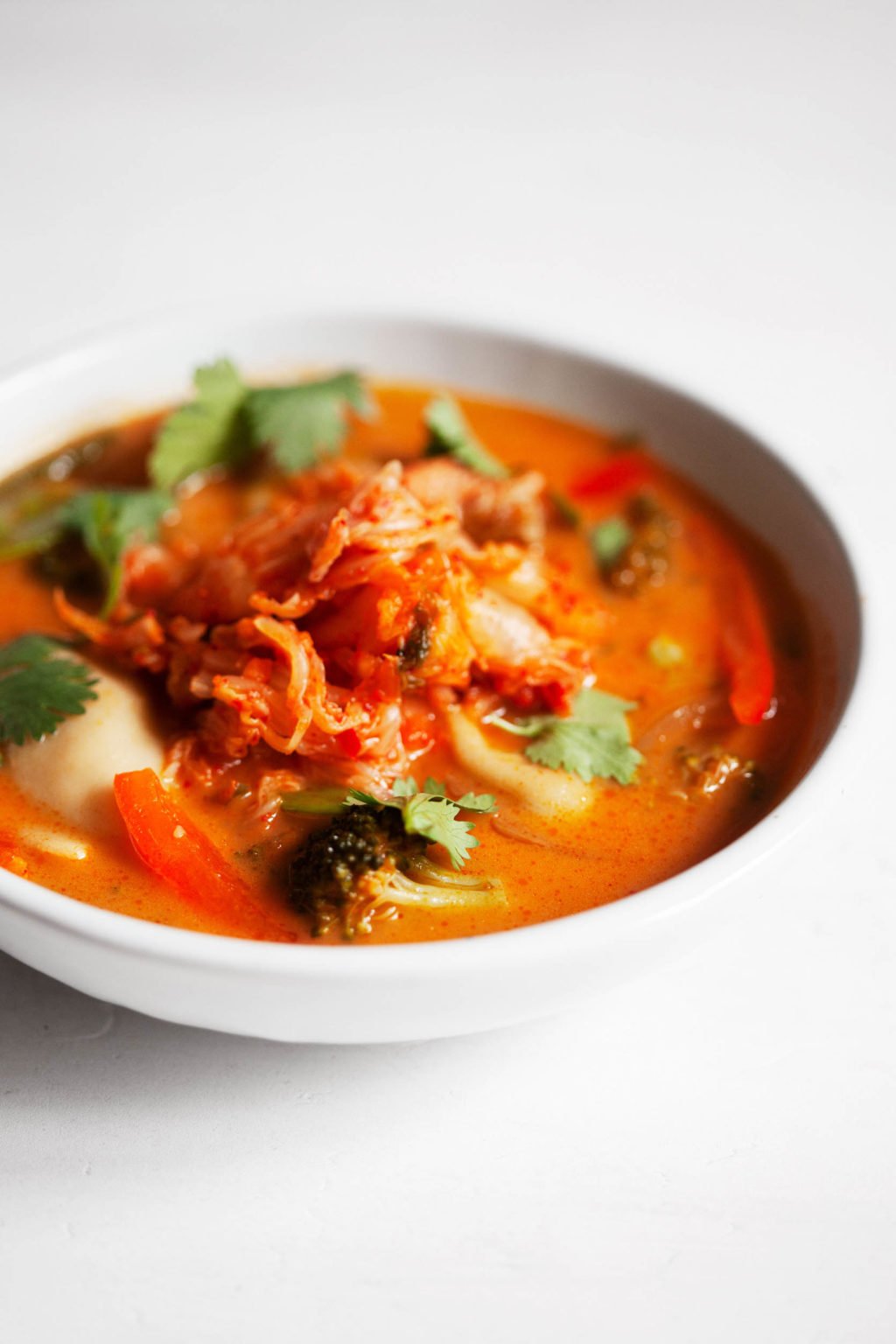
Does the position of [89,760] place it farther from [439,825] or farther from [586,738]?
[586,738]

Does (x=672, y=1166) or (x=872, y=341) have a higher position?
(x=872, y=341)

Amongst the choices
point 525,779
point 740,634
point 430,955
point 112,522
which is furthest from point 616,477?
point 430,955

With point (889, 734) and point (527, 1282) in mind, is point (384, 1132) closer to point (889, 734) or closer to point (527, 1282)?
point (527, 1282)

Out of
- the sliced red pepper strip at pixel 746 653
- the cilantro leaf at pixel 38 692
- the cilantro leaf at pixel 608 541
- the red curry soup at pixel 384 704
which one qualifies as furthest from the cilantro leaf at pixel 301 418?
the sliced red pepper strip at pixel 746 653

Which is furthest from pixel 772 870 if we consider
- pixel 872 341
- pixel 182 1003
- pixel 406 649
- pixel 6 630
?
pixel 872 341

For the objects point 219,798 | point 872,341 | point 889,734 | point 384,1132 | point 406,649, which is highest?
point 872,341

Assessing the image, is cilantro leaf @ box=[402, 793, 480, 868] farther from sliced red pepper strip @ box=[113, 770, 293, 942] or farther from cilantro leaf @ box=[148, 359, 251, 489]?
cilantro leaf @ box=[148, 359, 251, 489]

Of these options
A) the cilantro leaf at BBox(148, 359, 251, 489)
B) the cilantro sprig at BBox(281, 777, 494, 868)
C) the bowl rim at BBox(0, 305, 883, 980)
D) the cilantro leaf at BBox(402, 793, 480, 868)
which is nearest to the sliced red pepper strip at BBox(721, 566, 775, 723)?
the bowl rim at BBox(0, 305, 883, 980)
